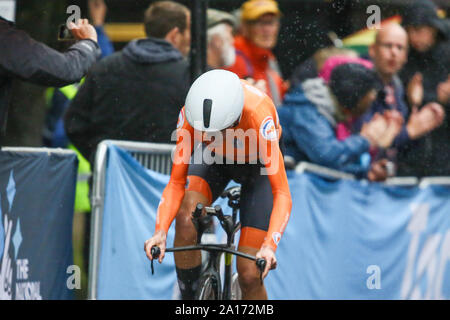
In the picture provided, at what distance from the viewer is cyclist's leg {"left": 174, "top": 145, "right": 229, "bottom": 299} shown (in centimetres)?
668

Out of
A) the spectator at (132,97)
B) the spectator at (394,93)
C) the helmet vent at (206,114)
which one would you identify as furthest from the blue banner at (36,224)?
the spectator at (394,93)

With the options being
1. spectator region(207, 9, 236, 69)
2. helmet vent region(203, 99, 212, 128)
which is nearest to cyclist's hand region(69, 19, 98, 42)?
helmet vent region(203, 99, 212, 128)

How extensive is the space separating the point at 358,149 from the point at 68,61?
4.03 meters

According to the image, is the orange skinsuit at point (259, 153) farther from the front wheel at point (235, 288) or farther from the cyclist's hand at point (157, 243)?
the front wheel at point (235, 288)

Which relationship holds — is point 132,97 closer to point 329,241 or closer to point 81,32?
point 81,32

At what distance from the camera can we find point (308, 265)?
9258mm

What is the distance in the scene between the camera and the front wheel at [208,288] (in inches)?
261

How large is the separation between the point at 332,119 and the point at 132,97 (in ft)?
7.16

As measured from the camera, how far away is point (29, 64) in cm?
614

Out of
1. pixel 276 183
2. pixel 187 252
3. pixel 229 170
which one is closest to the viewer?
pixel 276 183

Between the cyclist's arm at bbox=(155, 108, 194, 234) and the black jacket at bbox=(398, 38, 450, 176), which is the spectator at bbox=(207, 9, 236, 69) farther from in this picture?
the black jacket at bbox=(398, 38, 450, 176)

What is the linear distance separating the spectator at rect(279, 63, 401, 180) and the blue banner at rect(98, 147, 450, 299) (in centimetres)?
26

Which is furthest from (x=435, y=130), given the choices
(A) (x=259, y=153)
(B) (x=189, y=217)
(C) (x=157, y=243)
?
(C) (x=157, y=243)
